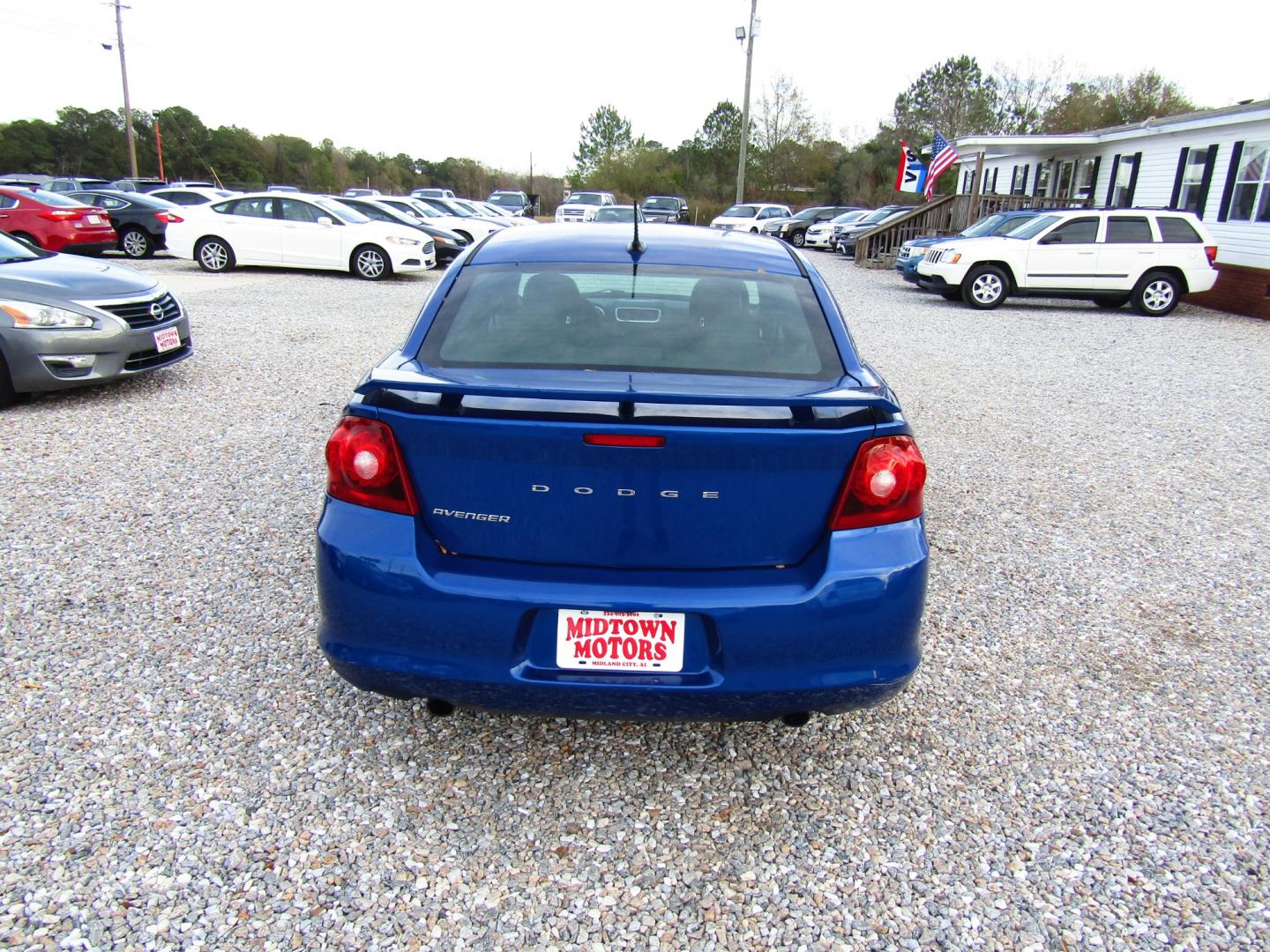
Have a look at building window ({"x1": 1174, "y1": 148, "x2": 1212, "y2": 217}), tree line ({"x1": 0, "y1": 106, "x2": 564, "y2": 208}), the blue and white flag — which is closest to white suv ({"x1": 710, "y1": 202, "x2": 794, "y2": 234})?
the blue and white flag

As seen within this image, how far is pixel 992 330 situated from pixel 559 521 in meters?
11.5

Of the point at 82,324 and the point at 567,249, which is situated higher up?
the point at 567,249

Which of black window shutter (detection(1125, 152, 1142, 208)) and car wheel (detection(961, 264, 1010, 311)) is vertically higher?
black window shutter (detection(1125, 152, 1142, 208))

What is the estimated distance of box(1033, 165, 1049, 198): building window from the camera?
83.4ft

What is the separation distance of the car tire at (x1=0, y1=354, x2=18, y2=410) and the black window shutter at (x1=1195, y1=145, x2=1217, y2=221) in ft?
62.6

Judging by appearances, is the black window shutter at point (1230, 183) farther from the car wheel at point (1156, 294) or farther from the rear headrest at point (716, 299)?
the rear headrest at point (716, 299)

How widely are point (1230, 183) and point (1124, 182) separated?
4.92 meters

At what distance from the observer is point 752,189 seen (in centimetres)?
5684

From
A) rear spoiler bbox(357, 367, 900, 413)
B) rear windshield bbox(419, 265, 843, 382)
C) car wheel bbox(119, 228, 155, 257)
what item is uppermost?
rear windshield bbox(419, 265, 843, 382)

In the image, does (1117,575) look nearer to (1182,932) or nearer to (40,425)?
(1182,932)

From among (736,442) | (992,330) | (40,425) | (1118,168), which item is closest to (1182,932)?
(736,442)

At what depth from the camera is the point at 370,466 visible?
2291mm

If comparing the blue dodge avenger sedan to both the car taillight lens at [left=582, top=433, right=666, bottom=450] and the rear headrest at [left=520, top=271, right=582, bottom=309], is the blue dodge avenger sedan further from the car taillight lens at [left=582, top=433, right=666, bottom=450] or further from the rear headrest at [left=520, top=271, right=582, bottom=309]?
the rear headrest at [left=520, top=271, right=582, bottom=309]

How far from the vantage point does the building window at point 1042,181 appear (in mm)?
25422
